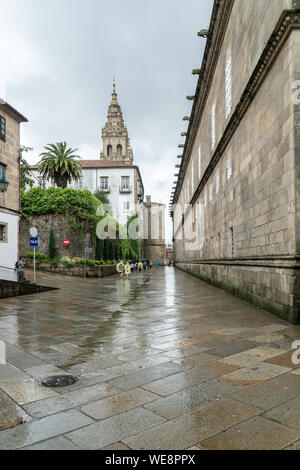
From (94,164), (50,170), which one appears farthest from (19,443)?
(94,164)

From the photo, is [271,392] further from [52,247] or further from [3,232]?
[52,247]

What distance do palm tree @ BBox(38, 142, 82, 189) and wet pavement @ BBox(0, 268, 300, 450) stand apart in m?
39.9

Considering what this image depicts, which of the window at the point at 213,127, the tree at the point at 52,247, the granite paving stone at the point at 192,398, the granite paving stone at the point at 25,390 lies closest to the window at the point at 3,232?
the tree at the point at 52,247

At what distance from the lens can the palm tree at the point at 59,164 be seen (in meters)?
45.3

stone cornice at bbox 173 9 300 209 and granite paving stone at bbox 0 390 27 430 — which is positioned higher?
stone cornice at bbox 173 9 300 209

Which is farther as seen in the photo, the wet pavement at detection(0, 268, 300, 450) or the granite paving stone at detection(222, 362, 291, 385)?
the granite paving stone at detection(222, 362, 291, 385)

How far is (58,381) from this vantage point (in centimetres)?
409

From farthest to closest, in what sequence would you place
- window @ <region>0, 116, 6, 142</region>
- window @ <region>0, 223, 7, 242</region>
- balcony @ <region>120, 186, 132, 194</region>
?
balcony @ <region>120, 186, 132, 194</region> → window @ <region>0, 223, 7, 242</region> → window @ <region>0, 116, 6, 142</region>

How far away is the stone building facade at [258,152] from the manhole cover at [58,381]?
15.5ft

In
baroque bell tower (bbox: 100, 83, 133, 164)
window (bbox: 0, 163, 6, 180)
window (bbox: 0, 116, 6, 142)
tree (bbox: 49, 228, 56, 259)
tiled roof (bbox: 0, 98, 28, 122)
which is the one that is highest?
baroque bell tower (bbox: 100, 83, 133, 164)

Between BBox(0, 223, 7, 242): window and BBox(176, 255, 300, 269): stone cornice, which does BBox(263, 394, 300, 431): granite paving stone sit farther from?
BBox(0, 223, 7, 242): window

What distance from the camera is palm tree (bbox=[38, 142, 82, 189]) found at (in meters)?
45.3

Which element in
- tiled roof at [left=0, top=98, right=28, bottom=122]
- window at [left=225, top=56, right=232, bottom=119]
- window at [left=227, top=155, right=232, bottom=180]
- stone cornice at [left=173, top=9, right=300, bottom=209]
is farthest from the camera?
tiled roof at [left=0, top=98, right=28, bottom=122]

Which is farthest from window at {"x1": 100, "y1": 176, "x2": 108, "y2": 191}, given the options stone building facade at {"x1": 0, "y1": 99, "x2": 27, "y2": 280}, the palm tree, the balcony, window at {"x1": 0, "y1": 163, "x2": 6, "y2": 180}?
window at {"x1": 0, "y1": 163, "x2": 6, "y2": 180}
